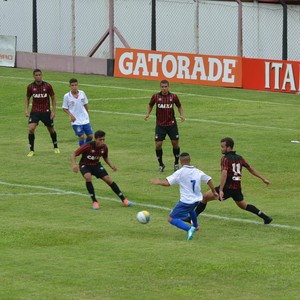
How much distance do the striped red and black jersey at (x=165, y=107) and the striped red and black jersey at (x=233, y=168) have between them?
6.93m

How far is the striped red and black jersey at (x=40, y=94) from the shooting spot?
30.5 m

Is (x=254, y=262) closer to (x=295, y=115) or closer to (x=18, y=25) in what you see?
(x=295, y=115)

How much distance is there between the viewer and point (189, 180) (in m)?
19.8

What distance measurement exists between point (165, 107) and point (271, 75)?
16.4 m

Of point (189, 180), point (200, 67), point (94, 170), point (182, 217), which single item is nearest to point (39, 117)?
point (94, 170)

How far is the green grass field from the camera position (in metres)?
16.8

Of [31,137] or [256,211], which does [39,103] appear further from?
[256,211]

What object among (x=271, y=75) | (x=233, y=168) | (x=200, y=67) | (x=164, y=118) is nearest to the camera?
Result: (x=233, y=168)

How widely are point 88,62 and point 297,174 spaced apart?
82.9 feet

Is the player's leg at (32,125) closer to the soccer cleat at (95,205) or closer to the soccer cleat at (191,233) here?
the soccer cleat at (95,205)

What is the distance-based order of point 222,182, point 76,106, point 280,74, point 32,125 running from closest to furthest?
point 222,182 < point 76,106 < point 32,125 < point 280,74

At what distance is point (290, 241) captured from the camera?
775 inches

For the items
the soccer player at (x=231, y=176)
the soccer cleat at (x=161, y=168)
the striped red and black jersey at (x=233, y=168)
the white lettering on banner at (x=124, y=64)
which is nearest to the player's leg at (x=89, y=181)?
the soccer player at (x=231, y=176)


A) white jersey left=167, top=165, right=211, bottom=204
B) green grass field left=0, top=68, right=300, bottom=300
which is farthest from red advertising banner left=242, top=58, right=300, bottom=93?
white jersey left=167, top=165, right=211, bottom=204
